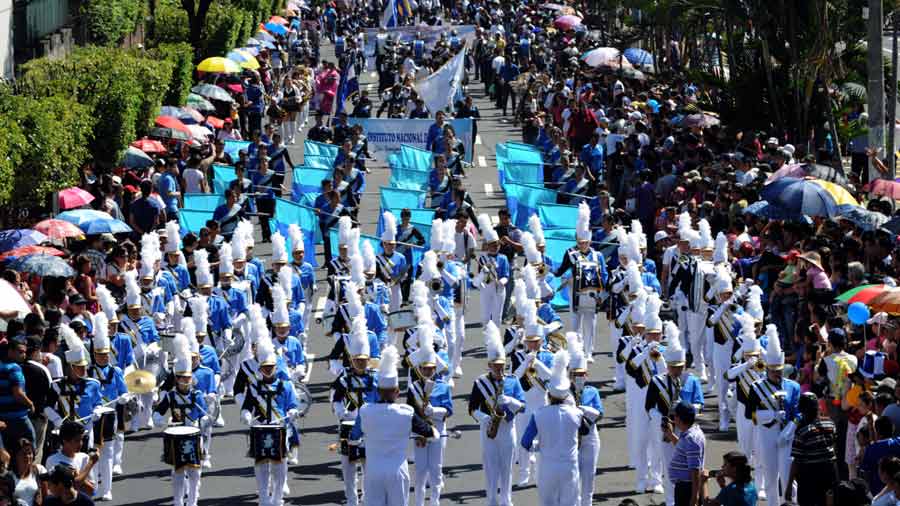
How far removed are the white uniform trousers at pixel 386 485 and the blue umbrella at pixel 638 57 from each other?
104ft

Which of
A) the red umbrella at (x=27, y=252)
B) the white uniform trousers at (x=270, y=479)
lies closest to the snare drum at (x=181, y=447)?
the white uniform trousers at (x=270, y=479)

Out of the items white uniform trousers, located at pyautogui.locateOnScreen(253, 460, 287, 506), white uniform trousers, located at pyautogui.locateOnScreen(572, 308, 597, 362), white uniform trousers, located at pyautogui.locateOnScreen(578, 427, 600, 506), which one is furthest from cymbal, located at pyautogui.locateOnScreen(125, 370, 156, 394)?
white uniform trousers, located at pyautogui.locateOnScreen(572, 308, 597, 362)

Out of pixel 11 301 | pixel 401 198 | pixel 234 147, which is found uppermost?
pixel 234 147

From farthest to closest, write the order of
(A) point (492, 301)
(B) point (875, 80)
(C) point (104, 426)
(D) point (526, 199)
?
(D) point (526, 199) → (B) point (875, 80) → (A) point (492, 301) → (C) point (104, 426)

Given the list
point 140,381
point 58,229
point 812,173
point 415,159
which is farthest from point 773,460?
point 415,159

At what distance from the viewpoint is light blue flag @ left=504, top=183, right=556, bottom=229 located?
Result: 1250 inches

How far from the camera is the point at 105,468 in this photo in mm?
19953

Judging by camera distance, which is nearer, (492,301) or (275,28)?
(492,301)

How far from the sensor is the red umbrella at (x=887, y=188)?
2531 cm

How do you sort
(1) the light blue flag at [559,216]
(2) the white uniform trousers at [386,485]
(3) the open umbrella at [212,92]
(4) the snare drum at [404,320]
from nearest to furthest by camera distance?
1. (2) the white uniform trousers at [386,485]
2. (4) the snare drum at [404,320]
3. (1) the light blue flag at [559,216]
4. (3) the open umbrella at [212,92]

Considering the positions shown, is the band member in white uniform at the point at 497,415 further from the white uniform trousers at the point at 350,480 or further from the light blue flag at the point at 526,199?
the light blue flag at the point at 526,199

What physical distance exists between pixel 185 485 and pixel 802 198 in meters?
9.56

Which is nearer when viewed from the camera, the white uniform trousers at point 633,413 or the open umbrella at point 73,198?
the white uniform trousers at point 633,413

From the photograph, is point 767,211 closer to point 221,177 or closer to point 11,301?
point 11,301
